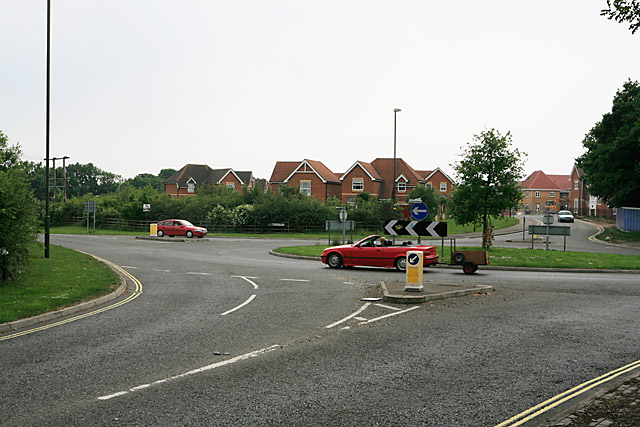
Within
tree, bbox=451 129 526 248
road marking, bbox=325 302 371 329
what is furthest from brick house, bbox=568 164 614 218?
road marking, bbox=325 302 371 329

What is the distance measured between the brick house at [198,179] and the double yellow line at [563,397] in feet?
279

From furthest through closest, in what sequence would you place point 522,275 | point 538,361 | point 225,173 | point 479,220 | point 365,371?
point 225,173 → point 479,220 → point 522,275 → point 538,361 → point 365,371

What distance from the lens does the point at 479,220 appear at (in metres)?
30.1

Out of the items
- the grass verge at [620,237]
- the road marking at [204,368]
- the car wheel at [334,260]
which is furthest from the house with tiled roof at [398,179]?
the road marking at [204,368]

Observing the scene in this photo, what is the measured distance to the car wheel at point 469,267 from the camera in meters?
20.8

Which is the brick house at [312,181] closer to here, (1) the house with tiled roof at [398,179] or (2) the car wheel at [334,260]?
(1) the house with tiled roof at [398,179]

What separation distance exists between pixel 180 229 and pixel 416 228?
3060 cm

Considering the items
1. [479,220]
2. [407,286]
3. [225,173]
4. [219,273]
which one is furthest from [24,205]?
[225,173]

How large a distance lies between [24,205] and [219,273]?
7.03 meters

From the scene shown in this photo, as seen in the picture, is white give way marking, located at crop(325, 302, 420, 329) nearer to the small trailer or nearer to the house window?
the small trailer

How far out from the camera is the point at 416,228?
17.8m

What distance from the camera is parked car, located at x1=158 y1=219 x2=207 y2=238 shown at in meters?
44.1

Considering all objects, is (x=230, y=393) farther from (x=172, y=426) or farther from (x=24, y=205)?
(x=24, y=205)

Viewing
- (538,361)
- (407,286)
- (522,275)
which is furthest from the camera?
(522,275)
